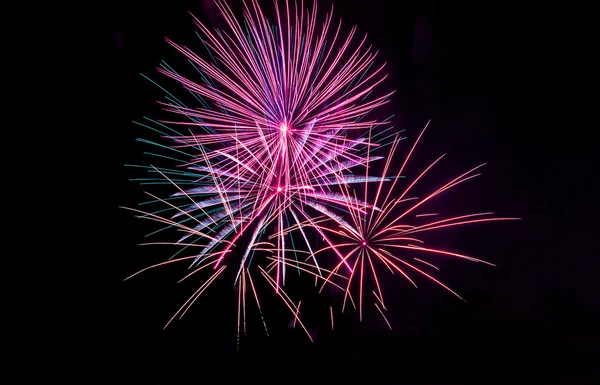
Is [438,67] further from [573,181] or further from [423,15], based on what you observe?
[573,181]

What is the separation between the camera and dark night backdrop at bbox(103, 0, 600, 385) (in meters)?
3.73

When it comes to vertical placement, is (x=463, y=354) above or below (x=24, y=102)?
below

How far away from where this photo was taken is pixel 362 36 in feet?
12.9

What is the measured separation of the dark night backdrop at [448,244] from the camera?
12.3 feet

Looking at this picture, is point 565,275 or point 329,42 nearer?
point 329,42

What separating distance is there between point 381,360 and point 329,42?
3559 mm

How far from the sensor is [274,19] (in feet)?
12.3

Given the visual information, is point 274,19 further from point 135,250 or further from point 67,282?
point 67,282

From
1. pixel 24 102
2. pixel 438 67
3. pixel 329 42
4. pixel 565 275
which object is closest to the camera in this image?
pixel 24 102

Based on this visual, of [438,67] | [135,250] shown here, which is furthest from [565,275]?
[135,250]

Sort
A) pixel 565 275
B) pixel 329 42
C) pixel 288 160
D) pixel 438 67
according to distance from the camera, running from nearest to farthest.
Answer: pixel 288 160 → pixel 329 42 → pixel 438 67 → pixel 565 275

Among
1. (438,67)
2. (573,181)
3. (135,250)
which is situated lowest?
(135,250)

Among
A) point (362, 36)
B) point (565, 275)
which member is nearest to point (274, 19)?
point (362, 36)

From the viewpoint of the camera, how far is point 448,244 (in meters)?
4.82
